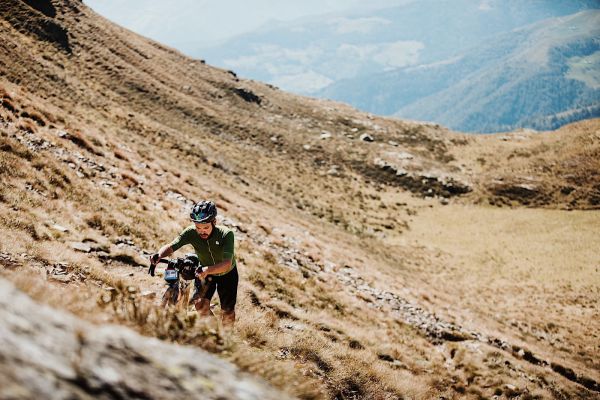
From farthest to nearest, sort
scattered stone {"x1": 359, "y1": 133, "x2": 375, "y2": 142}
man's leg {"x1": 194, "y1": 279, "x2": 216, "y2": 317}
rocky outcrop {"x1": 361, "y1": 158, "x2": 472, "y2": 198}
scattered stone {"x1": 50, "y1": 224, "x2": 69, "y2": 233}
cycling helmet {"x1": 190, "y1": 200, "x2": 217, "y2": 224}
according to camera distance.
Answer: scattered stone {"x1": 359, "y1": 133, "x2": 375, "y2": 142} → rocky outcrop {"x1": 361, "y1": 158, "x2": 472, "y2": 198} → scattered stone {"x1": 50, "y1": 224, "x2": 69, "y2": 233} → man's leg {"x1": 194, "y1": 279, "x2": 216, "y2": 317} → cycling helmet {"x1": 190, "y1": 200, "x2": 217, "y2": 224}

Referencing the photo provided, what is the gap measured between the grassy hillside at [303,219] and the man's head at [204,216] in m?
1.84

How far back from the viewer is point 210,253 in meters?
7.53

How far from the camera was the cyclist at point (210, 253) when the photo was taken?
701cm

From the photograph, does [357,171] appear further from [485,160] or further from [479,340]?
[479,340]

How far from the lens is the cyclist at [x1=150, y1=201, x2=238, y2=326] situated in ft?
23.0

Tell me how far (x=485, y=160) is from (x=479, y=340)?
55934 millimetres

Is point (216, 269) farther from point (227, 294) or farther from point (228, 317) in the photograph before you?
point (228, 317)

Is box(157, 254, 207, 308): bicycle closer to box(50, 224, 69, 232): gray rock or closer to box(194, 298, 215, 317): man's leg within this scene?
box(194, 298, 215, 317): man's leg

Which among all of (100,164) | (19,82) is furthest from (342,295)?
(19,82)

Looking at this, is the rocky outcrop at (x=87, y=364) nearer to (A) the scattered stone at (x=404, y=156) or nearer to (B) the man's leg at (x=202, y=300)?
(B) the man's leg at (x=202, y=300)

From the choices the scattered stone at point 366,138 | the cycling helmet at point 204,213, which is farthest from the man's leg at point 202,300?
the scattered stone at point 366,138

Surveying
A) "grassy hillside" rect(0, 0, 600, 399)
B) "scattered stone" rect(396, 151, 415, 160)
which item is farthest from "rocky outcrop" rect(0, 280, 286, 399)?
"scattered stone" rect(396, 151, 415, 160)

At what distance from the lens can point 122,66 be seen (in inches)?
1959

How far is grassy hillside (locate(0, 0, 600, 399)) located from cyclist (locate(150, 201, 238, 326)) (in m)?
0.91
